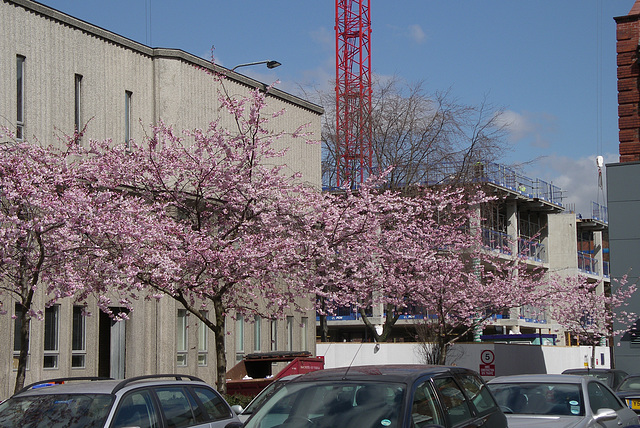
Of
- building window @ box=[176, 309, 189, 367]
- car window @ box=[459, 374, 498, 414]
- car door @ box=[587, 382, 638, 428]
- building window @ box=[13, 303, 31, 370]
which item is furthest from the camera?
building window @ box=[176, 309, 189, 367]

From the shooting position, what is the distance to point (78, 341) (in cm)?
2264

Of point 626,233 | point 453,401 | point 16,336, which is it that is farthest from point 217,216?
point 626,233

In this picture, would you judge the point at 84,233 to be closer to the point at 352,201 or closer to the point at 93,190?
the point at 93,190

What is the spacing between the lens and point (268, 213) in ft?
58.3

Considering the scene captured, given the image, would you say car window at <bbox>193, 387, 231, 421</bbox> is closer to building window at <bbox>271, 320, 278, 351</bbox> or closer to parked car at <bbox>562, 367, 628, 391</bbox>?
parked car at <bbox>562, 367, 628, 391</bbox>

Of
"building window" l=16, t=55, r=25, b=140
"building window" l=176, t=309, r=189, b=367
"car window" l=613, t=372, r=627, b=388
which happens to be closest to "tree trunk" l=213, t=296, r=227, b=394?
"building window" l=16, t=55, r=25, b=140

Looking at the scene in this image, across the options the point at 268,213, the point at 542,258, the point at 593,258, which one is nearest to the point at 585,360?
the point at 542,258

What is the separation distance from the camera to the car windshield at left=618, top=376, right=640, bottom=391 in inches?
685

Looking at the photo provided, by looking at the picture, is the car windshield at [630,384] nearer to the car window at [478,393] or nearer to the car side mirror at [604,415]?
the car side mirror at [604,415]

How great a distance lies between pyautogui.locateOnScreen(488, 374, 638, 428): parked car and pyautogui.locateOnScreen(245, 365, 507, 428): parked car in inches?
105

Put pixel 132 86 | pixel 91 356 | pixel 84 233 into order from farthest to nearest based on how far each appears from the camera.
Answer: pixel 132 86, pixel 91 356, pixel 84 233

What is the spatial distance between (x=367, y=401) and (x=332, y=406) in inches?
11.7

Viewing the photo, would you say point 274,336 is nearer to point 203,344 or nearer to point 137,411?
point 203,344

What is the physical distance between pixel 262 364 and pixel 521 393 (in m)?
15.6
